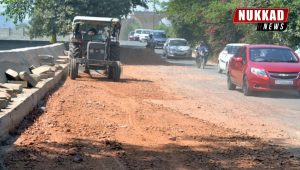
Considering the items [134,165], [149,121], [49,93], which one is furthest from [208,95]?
[134,165]

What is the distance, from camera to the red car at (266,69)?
1695 centimetres

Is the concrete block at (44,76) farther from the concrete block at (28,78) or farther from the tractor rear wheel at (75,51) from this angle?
the tractor rear wheel at (75,51)

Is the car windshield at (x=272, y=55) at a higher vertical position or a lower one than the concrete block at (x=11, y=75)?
higher

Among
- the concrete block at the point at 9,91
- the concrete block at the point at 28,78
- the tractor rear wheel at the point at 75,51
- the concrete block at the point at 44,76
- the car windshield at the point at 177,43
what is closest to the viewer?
the concrete block at the point at 9,91

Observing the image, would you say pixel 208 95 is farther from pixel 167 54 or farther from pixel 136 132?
pixel 167 54

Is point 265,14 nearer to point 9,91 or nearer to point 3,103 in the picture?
point 9,91

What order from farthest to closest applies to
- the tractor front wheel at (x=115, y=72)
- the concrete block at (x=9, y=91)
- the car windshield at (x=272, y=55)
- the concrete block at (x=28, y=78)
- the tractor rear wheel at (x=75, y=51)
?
the tractor rear wheel at (x=75, y=51)
the tractor front wheel at (x=115, y=72)
the car windshield at (x=272, y=55)
the concrete block at (x=28, y=78)
the concrete block at (x=9, y=91)

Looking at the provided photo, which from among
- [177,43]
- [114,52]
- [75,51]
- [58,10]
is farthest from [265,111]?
[177,43]

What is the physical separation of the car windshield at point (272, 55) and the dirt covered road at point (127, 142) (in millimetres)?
4743


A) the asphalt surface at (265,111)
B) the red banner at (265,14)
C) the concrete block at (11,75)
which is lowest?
the asphalt surface at (265,111)

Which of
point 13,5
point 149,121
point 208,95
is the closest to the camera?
point 149,121

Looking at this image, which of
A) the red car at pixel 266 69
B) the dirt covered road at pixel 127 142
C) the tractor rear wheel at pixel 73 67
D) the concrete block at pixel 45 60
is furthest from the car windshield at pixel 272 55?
the concrete block at pixel 45 60

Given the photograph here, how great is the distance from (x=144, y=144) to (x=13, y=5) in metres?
36.6

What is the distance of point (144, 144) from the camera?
8.79 metres
